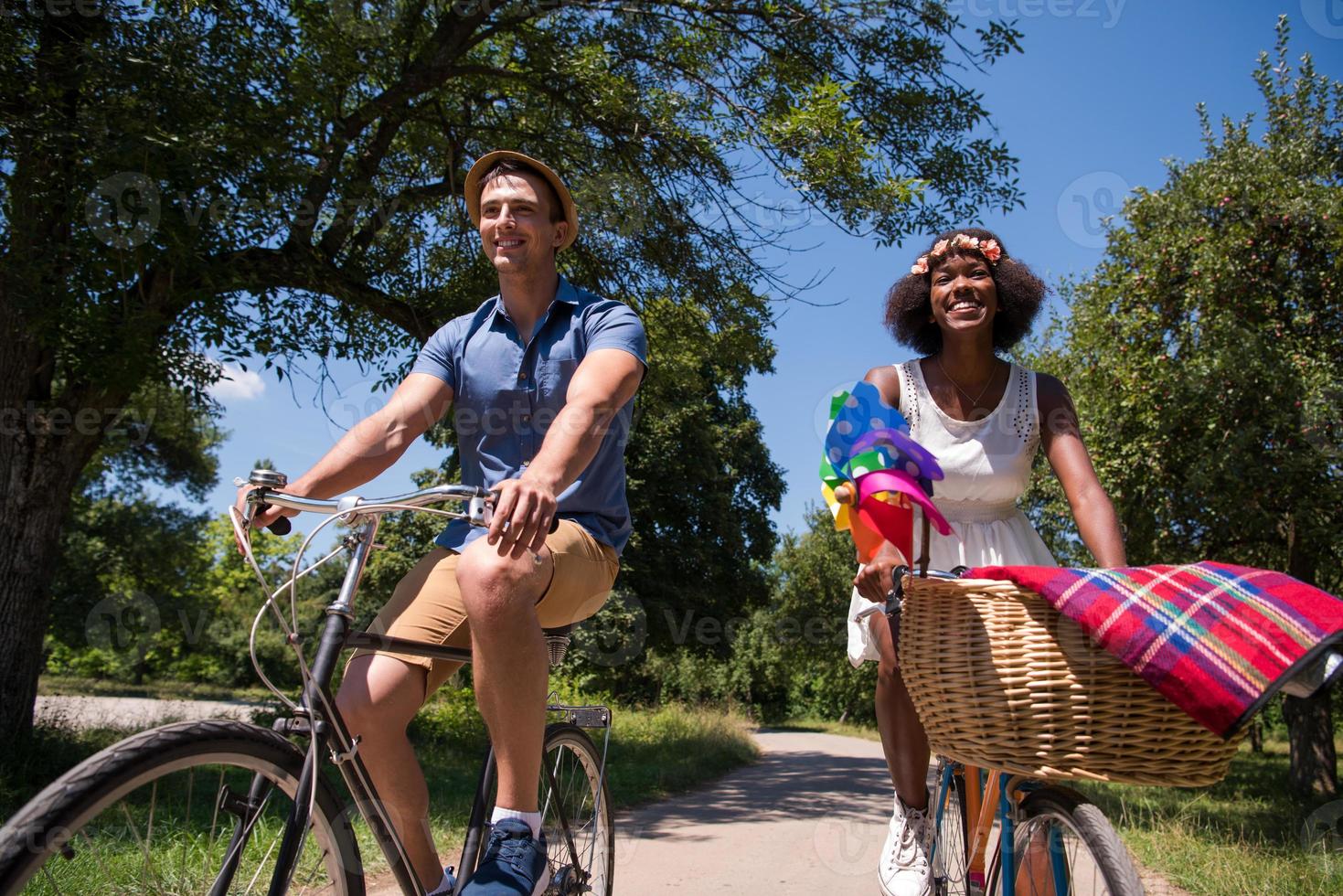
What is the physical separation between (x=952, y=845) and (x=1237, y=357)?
10094 mm

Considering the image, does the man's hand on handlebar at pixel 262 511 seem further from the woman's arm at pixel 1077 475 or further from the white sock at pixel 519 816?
the woman's arm at pixel 1077 475

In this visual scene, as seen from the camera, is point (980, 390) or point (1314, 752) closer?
point (980, 390)

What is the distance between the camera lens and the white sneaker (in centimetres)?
258

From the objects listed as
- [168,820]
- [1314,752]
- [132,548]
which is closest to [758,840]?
[168,820]

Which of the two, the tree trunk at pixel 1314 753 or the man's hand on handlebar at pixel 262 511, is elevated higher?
the man's hand on handlebar at pixel 262 511

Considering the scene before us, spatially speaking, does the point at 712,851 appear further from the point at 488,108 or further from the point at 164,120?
the point at 488,108

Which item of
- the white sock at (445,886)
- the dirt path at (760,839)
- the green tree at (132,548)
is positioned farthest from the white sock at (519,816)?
the green tree at (132,548)

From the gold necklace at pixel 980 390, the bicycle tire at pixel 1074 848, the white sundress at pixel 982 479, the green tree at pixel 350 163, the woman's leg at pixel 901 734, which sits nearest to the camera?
the bicycle tire at pixel 1074 848

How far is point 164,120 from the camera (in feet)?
22.1

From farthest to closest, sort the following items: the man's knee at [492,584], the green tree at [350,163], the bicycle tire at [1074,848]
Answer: the green tree at [350,163] → the man's knee at [492,584] → the bicycle tire at [1074,848]

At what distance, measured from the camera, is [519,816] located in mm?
2152

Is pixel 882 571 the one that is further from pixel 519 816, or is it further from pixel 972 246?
pixel 972 246

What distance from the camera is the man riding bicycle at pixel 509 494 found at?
2107 mm

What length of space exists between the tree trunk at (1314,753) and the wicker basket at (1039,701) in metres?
14.2
